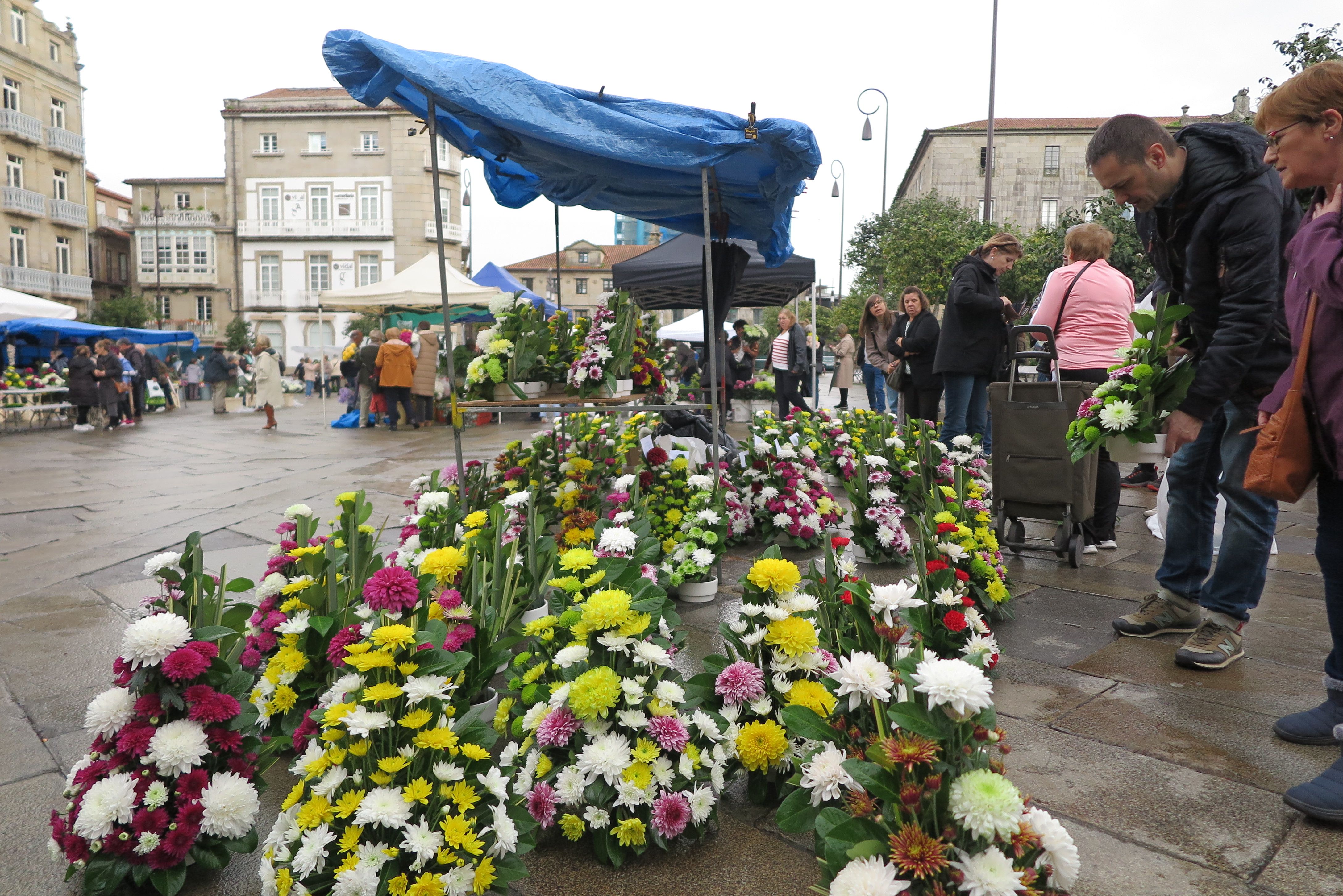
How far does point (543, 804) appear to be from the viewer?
1.92m

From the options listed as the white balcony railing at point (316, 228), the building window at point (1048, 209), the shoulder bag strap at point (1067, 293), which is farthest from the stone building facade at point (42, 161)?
the building window at point (1048, 209)

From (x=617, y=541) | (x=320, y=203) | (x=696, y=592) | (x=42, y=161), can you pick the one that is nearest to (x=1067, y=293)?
(x=696, y=592)

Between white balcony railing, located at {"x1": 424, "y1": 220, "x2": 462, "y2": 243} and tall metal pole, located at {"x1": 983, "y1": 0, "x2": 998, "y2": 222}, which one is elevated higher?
white balcony railing, located at {"x1": 424, "y1": 220, "x2": 462, "y2": 243}

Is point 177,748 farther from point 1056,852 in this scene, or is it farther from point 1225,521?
point 1225,521

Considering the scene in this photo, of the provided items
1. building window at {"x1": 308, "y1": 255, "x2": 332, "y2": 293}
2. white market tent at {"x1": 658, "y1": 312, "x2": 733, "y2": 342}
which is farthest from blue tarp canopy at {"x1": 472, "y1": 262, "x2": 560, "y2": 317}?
building window at {"x1": 308, "y1": 255, "x2": 332, "y2": 293}

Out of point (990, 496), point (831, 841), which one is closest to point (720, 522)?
point (990, 496)

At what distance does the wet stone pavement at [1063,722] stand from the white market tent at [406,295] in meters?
8.85

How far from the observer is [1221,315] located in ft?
9.16

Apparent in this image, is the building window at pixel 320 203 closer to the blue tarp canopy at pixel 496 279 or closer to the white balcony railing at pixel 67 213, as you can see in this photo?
the white balcony railing at pixel 67 213

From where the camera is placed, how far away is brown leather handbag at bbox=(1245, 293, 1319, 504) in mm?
2164

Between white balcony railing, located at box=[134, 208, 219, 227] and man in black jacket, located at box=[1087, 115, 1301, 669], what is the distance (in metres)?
59.2

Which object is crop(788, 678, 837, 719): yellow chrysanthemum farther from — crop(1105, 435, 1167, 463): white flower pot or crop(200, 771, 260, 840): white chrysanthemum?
crop(1105, 435, 1167, 463): white flower pot

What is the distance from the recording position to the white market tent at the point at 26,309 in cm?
1616

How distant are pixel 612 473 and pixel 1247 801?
3.22 metres
